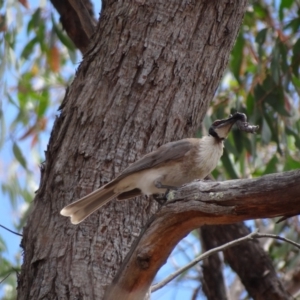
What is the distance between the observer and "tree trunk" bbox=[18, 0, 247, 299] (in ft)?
9.73

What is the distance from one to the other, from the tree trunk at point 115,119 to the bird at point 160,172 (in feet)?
0.32

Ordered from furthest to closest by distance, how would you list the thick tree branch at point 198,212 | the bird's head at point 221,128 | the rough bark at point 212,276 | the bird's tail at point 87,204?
the rough bark at point 212,276
the bird's head at point 221,128
the bird's tail at point 87,204
the thick tree branch at point 198,212

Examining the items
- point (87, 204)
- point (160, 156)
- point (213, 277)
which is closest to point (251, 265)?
point (213, 277)

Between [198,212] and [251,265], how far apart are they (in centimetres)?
236

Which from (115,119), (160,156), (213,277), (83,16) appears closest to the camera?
(160,156)

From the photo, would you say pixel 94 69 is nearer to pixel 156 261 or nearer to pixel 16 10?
pixel 156 261

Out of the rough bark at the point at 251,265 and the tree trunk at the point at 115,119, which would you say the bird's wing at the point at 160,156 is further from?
the rough bark at the point at 251,265

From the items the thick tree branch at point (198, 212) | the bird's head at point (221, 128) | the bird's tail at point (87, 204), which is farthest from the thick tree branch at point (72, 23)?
the thick tree branch at point (198, 212)

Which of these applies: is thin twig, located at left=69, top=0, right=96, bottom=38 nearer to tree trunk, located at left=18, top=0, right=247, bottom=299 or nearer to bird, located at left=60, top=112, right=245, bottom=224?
tree trunk, located at left=18, top=0, right=247, bottom=299

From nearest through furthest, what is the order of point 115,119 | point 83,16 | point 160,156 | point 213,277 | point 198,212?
point 198,212 → point 160,156 → point 115,119 → point 83,16 → point 213,277

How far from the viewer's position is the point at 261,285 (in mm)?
4512

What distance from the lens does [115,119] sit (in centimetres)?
322

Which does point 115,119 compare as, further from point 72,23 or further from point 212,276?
point 212,276

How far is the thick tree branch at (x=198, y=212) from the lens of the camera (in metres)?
2.14
